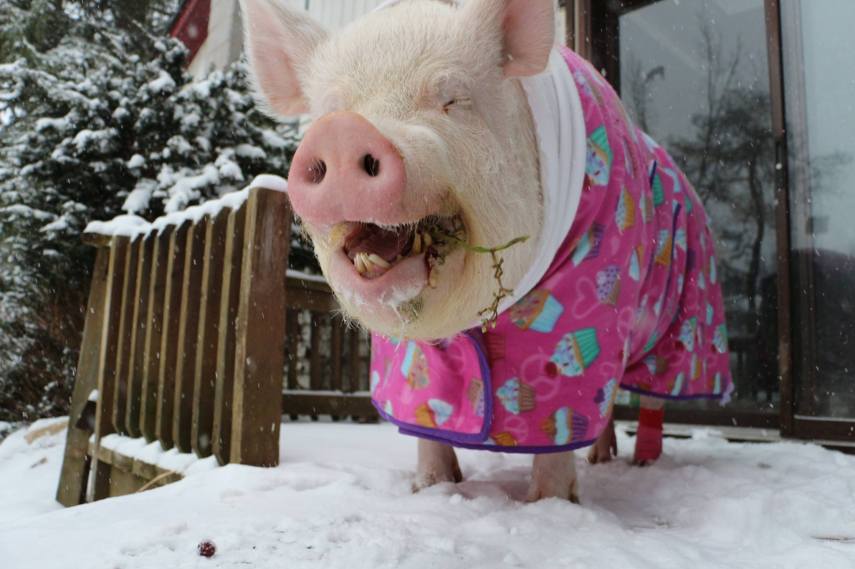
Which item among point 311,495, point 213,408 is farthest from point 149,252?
point 311,495

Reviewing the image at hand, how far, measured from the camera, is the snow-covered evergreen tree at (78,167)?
473cm

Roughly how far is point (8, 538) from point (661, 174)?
2.27 m

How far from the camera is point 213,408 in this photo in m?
2.55

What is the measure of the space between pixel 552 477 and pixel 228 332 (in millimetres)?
1260

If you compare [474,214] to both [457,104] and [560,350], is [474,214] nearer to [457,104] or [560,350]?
[457,104]

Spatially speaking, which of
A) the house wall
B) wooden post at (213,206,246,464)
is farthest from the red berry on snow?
the house wall

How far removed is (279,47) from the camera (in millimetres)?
1770

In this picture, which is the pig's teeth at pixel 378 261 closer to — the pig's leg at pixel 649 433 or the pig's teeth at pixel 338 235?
the pig's teeth at pixel 338 235

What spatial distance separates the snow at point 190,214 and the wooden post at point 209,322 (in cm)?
7

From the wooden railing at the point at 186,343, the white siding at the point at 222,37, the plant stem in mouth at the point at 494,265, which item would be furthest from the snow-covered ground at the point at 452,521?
the white siding at the point at 222,37

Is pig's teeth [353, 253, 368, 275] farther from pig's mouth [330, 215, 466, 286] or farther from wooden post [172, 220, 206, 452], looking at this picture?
wooden post [172, 220, 206, 452]

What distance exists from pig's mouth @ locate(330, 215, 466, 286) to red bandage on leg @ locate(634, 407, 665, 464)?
5.71ft

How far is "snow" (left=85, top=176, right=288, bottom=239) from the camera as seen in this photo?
238cm

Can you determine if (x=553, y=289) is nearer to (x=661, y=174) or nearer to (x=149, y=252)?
(x=661, y=174)
